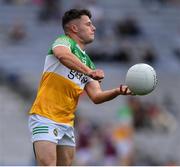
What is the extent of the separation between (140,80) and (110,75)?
11.3m

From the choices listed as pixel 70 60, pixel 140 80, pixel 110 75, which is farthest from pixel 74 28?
pixel 110 75

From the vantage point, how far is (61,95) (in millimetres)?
8688

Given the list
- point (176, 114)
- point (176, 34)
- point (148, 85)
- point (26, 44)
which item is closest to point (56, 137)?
point (148, 85)

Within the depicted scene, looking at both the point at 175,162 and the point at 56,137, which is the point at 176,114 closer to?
the point at 175,162

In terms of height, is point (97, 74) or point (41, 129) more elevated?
point (97, 74)

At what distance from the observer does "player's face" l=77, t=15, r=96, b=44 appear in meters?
8.77

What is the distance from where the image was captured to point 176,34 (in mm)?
22078

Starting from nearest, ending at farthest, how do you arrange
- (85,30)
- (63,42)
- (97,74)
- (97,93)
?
(97,74), (63,42), (85,30), (97,93)

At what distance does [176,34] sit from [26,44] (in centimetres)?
385

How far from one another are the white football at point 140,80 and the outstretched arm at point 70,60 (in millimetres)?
489

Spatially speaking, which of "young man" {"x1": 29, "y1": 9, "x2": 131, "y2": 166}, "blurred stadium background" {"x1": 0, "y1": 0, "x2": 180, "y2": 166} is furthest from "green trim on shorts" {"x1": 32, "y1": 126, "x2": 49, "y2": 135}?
"blurred stadium background" {"x1": 0, "y1": 0, "x2": 180, "y2": 166}

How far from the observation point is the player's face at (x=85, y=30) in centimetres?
877

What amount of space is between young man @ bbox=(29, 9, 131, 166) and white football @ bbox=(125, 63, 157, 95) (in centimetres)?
9

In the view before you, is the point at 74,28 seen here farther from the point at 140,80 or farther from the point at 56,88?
the point at 140,80
